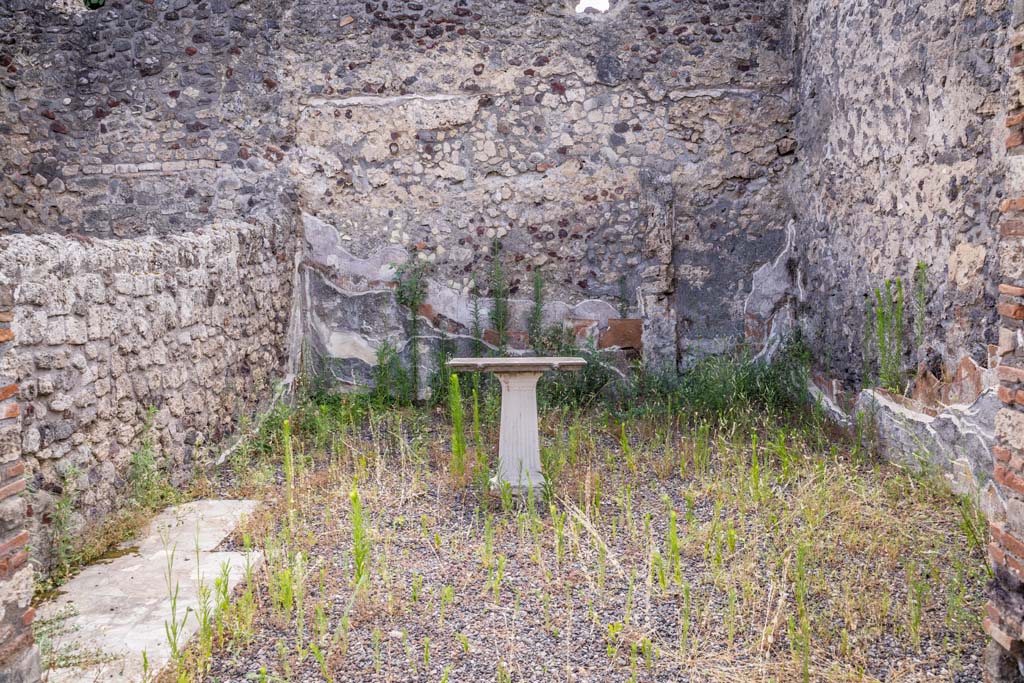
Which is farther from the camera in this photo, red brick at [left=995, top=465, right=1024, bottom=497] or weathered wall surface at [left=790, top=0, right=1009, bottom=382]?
weathered wall surface at [left=790, top=0, right=1009, bottom=382]

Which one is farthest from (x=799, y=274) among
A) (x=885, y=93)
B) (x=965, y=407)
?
(x=965, y=407)

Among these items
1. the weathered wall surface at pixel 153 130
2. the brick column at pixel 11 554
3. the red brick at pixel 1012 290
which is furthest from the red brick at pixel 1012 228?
the weathered wall surface at pixel 153 130

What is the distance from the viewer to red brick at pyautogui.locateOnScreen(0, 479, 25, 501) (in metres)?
2.25

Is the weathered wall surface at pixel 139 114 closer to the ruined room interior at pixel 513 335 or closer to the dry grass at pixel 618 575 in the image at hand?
the ruined room interior at pixel 513 335

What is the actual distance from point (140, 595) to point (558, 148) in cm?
465

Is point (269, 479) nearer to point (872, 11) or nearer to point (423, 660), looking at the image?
point (423, 660)

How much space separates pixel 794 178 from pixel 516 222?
216cm

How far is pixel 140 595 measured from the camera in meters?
3.40

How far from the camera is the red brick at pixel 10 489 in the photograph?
7.38 feet

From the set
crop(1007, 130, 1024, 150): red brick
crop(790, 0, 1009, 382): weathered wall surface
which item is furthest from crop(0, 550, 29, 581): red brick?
crop(790, 0, 1009, 382): weathered wall surface

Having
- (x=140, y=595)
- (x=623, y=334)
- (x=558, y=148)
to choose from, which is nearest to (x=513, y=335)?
(x=623, y=334)

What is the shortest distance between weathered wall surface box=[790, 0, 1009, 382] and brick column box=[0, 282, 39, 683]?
13.0ft

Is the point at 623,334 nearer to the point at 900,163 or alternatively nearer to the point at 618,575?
the point at 900,163

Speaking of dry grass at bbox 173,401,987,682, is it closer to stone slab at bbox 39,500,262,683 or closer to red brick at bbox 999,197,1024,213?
stone slab at bbox 39,500,262,683
